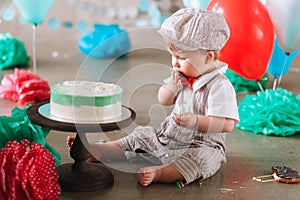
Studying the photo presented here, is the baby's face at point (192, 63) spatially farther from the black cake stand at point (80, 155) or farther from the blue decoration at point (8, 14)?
the blue decoration at point (8, 14)

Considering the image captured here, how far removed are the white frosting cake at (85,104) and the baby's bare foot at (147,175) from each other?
0.20 metres

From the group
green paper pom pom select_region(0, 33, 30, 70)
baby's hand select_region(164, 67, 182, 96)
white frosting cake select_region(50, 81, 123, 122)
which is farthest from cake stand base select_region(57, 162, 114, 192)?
green paper pom pom select_region(0, 33, 30, 70)

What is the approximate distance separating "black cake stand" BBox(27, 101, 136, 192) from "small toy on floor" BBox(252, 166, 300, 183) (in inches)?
20.1

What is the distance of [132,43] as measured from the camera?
3998 mm

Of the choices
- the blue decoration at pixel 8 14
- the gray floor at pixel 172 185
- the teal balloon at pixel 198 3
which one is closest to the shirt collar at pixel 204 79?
the gray floor at pixel 172 185

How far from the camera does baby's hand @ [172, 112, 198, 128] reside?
6.08 ft

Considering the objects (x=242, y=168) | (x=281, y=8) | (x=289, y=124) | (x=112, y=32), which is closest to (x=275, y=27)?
(x=281, y=8)

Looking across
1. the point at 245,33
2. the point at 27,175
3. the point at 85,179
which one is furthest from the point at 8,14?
the point at 27,175

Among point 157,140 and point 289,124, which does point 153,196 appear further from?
point 289,124

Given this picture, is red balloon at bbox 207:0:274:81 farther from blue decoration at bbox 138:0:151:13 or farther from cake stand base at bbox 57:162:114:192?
blue decoration at bbox 138:0:151:13

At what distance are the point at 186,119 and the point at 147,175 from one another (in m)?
0.22

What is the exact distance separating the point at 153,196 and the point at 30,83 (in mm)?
1194

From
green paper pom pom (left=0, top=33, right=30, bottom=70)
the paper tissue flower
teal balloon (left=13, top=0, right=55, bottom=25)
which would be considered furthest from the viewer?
green paper pom pom (left=0, top=33, right=30, bottom=70)

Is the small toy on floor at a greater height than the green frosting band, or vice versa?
the green frosting band
